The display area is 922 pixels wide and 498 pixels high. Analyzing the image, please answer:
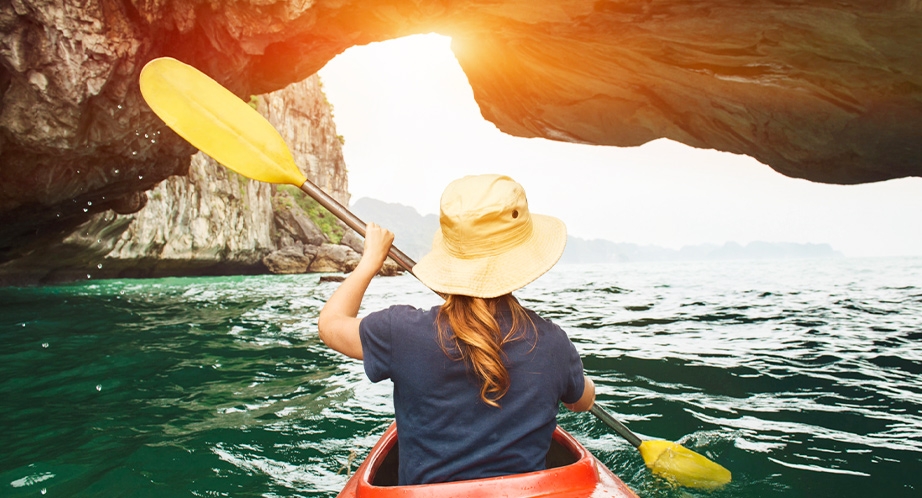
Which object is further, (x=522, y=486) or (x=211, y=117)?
(x=211, y=117)

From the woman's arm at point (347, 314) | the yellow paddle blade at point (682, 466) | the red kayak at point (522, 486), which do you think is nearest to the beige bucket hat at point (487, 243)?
the woman's arm at point (347, 314)

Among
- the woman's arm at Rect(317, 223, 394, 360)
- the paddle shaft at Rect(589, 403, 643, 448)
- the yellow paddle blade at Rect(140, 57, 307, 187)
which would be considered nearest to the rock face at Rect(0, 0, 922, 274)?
the yellow paddle blade at Rect(140, 57, 307, 187)

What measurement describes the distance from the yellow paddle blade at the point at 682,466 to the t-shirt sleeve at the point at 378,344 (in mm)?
2038

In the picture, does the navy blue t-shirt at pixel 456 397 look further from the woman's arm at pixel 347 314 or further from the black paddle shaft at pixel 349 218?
the black paddle shaft at pixel 349 218

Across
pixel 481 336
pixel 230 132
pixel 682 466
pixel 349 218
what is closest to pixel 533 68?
pixel 230 132

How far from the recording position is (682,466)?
9.52 ft

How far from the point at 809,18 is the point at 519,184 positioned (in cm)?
621

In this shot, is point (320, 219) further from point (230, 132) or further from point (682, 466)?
point (682, 466)

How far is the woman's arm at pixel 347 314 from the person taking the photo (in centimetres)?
162

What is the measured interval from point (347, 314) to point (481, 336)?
463 millimetres

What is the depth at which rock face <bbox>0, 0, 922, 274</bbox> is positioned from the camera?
19.9ft

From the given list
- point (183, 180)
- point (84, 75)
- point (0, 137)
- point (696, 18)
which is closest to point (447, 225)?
point (696, 18)

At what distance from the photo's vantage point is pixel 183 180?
2281cm

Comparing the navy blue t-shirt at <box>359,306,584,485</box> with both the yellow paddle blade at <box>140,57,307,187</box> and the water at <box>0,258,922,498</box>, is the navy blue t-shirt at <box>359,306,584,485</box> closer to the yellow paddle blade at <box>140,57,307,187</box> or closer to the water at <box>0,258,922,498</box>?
the water at <box>0,258,922,498</box>
